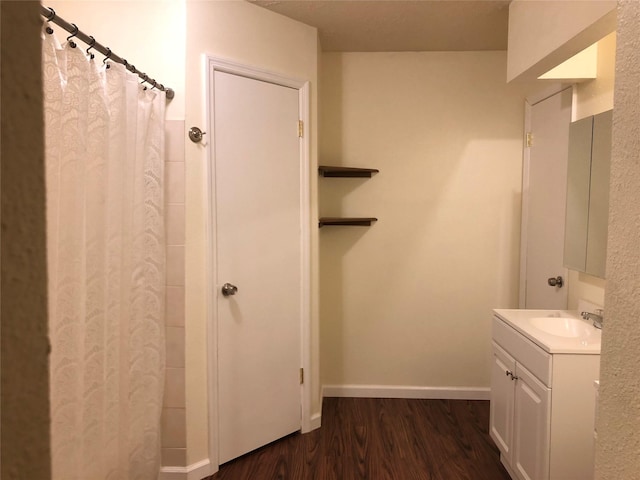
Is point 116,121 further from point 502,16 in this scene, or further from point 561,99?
point 561,99

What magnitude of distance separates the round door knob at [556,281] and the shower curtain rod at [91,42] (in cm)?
246

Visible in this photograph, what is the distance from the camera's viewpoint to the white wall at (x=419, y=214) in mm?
2906

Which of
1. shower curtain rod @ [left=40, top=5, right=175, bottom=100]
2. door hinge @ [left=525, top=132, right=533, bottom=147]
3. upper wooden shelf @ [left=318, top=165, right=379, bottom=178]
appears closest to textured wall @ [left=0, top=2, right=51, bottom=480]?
shower curtain rod @ [left=40, top=5, right=175, bottom=100]

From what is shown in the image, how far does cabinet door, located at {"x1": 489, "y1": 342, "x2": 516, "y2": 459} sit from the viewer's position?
198cm

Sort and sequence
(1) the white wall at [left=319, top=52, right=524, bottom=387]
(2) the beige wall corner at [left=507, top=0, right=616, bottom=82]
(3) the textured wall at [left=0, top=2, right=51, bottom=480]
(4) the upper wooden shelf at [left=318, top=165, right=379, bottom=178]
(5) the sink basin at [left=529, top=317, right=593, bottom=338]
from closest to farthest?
1. (3) the textured wall at [left=0, top=2, right=51, bottom=480]
2. (2) the beige wall corner at [left=507, top=0, right=616, bottom=82]
3. (5) the sink basin at [left=529, top=317, right=593, bottom=338]
4. (4) the upper wooden shelf at [left=318, top=165, right=379, bottom=178]
5. (1) the white wall at [left=319, top=52, right=524, bottom=387]

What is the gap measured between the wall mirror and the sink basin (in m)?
0.27

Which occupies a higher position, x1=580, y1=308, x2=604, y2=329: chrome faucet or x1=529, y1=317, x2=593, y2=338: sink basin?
x1=580, y1=308, x2=604, y2=329: chrome faucet

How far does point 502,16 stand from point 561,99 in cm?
62

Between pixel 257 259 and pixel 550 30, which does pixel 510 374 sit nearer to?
pixel 257 259

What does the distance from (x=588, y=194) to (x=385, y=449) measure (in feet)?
5.98

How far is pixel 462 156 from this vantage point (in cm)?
292

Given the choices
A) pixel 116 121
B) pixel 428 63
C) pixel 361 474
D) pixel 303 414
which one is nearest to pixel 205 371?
pixel 303 414

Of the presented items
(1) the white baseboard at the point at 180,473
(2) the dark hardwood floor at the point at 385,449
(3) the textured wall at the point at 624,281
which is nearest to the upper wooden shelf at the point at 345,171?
(2) the dark hardwood floor at the point at 385,449

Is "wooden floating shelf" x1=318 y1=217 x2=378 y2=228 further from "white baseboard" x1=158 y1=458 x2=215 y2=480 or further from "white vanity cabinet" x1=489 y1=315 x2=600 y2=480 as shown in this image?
"white baseboard" x1=158 y1=458 x2=215 y2=480
